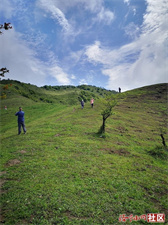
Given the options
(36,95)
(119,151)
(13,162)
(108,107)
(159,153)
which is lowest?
(159,153)

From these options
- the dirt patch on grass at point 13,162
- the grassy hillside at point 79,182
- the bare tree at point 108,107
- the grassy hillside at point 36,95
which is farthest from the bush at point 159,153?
the grassy hillside at point 36,95

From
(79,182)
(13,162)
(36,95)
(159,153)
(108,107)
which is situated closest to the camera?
(79,182)

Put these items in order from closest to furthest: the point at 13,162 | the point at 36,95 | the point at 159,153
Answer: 1. the point at 13,162
2. the point at 159,153
3. the point at 36,95

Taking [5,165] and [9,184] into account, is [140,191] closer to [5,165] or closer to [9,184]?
[9,184]

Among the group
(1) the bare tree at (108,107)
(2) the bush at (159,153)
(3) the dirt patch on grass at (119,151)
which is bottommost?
(2) the bush at (159,153)

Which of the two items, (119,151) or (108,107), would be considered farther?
(108,107)

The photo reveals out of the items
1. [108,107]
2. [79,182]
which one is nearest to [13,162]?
[79,182]

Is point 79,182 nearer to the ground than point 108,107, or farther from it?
nearer to the ground

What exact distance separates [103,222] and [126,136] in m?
14.4

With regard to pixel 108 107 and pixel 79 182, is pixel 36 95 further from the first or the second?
pixel 79 182

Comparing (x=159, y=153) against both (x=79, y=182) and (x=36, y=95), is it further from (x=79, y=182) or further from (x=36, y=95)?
(x=36, y=95)

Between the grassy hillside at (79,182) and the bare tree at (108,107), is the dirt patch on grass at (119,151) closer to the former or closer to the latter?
the grassy hillside at (79,182)

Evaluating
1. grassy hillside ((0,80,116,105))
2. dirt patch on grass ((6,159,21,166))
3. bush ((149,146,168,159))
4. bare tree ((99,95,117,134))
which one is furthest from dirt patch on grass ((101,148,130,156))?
grassy hillside ((0,80,116,105))

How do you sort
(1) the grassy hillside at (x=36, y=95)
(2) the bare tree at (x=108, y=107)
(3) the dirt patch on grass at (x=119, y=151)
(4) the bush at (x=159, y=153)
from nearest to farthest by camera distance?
(3) the dirt patch on grass at (x=119, y=151), (4) the bush at (x=159, y=153), (2) the bare tree at (x=108, y=107), (1) the grassy hillside at (x=36, y=95)
